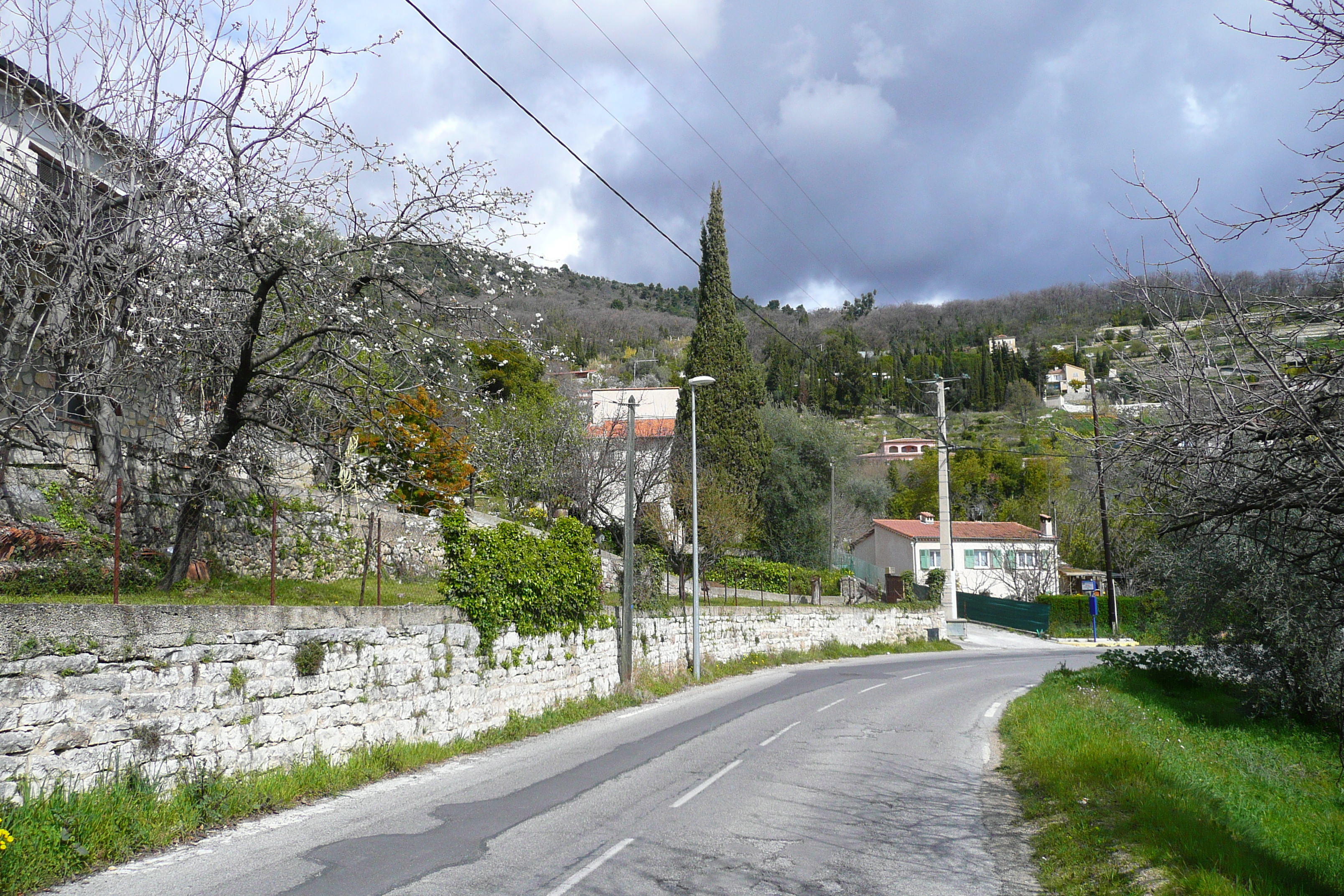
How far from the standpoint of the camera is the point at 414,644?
11.4m

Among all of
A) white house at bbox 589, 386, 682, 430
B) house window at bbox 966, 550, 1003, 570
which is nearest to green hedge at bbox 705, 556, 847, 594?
white house at bbox 589, 386, 682, 430

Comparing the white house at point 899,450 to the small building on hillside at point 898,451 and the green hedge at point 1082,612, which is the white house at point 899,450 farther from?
the green hedge at point 1082,612

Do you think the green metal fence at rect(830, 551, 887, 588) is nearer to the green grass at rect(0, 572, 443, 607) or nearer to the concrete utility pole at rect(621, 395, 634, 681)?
the concrete utility pole at rect(621, 395, 634, 681)

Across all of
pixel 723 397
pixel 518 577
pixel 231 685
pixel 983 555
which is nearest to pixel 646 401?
pixel 723 397

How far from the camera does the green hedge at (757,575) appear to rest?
41.2 metres

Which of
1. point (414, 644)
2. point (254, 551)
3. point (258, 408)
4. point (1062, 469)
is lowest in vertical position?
point (414, 644)

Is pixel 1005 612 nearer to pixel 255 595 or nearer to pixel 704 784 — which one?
pixel 704 784

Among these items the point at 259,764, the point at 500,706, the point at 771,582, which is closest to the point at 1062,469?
the point at 771,582

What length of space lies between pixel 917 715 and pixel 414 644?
10075 millimetres

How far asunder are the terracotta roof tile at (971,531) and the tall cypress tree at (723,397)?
18283mm

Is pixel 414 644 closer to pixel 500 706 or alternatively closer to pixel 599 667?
pixel 500 706

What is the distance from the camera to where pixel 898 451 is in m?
118

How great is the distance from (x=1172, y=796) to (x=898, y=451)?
11298cm

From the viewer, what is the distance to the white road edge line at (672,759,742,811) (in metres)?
9.00
